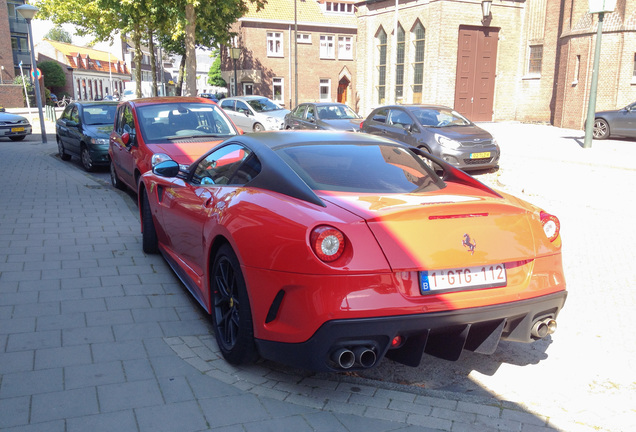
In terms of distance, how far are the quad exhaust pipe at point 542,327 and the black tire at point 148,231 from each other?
4071 mm

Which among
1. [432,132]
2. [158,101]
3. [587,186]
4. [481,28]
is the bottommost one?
[587,186]

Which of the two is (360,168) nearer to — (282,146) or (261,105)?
(282,146)

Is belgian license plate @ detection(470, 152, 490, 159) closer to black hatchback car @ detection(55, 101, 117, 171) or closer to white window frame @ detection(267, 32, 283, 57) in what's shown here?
black hatchback car @ detection(55, 101, 117, 171)

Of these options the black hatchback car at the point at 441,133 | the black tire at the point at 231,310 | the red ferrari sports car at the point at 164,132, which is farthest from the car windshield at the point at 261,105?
the black tire at the point at 231,310

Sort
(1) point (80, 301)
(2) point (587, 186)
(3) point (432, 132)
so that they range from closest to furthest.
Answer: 1. (1) point (80, 301)
2. (2) point (587, 186)
3. (3) point (432, 132)

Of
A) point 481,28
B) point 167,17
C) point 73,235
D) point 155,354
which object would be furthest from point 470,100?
point 155,354

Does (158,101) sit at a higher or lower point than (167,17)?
lower

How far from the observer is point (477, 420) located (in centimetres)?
305

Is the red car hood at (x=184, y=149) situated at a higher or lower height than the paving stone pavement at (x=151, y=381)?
higher

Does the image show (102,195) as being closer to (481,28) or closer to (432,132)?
(432,132)

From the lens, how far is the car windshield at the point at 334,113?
18188 millimetres

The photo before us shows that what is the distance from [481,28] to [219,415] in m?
30.2

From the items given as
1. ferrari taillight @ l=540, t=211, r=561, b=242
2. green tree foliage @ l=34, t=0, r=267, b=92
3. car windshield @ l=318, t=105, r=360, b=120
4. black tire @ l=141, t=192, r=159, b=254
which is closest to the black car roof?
ferrari taillight @ l=540, t=211, r=561, b=242

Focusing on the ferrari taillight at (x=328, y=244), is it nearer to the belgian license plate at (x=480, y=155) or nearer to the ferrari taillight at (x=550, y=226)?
the ferrari taillight at (x=550, y=226)
